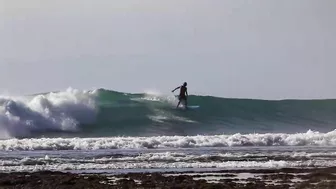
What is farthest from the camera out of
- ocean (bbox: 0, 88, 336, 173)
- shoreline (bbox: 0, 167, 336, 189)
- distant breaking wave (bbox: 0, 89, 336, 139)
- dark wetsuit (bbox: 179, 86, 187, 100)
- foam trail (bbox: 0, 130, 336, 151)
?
dark wetsuit (bbox: 179, 86, 187, 100)

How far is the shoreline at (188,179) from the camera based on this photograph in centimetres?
1555

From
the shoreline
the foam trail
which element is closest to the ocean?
the foam trail

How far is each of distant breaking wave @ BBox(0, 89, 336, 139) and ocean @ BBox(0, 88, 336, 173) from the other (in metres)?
0.06

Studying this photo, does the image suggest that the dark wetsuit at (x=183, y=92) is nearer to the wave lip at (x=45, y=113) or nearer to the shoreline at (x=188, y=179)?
the wave lip at (x=45, y=113)

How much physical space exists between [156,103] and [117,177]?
1038 inches

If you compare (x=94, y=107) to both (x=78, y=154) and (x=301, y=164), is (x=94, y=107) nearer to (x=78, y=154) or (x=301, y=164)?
(x=78, y=154)

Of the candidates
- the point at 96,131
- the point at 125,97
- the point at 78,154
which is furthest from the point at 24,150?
the point at 125,97

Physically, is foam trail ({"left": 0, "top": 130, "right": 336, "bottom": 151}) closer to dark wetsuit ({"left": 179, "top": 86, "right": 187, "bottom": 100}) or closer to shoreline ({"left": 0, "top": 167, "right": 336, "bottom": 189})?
dark wetsuit ({"left": 179, "top": 86, "right": 187, "bottom": 100})

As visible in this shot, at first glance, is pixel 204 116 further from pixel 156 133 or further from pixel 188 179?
pixel 188 179

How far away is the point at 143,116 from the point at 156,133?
17.7 ft

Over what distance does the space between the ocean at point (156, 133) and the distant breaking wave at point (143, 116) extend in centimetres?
6

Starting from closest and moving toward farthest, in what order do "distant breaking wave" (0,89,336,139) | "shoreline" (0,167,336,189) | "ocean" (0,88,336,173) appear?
1. "shoreline" (0,167,336,189)
2. "ocean" (0,88,336,173)
3. "distant breaking wave" (0,89,336,139)

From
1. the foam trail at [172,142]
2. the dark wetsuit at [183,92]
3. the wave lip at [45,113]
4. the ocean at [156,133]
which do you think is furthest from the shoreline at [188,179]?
the dark wetsuit at [183,92]

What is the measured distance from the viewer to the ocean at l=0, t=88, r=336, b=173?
21.4 m
